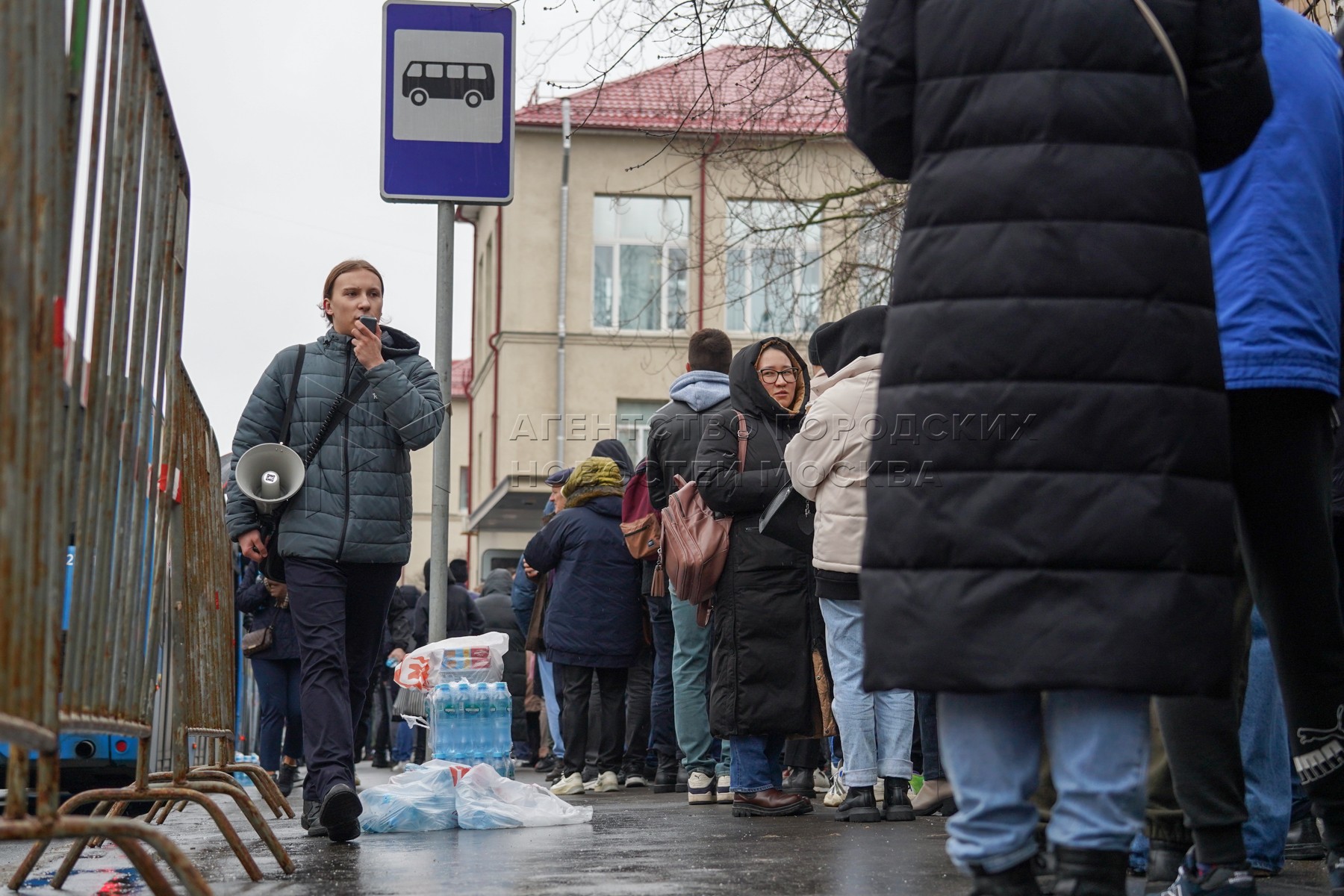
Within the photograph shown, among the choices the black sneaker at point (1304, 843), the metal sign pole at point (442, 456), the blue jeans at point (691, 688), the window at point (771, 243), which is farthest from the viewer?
the window at point (771, 243)

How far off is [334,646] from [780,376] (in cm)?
282

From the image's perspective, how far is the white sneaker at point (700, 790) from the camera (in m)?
9.01

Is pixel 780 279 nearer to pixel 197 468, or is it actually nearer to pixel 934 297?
pixel 197 468

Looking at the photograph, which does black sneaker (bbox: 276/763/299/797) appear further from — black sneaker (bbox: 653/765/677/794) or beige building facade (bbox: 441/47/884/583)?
beige building facade (bbox: 441/47/884/583)

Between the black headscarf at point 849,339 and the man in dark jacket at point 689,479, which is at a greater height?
the black headscarf at point 849,339

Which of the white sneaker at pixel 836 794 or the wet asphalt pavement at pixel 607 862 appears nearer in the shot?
the wet asphalt pavement at pixel 607 862

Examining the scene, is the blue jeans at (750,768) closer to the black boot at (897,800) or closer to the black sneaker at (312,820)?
the black boot at (897,800)

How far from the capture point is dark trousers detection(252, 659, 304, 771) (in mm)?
11078

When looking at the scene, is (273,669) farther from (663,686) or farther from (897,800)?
(897,800)

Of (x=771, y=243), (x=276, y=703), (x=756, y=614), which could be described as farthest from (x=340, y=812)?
(x=771, y=243)

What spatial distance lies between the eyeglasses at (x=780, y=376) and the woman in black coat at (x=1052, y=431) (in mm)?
5012

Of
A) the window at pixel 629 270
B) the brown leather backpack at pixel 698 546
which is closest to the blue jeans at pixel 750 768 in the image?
the brown leather backpack at pixel 698 546

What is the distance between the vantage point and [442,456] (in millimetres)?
8492

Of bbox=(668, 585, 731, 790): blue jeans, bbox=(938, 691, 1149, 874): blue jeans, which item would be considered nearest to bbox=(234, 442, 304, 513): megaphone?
bbox=(668, 585, 731, 790): blue jeans
